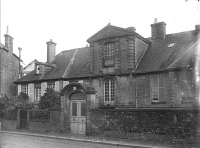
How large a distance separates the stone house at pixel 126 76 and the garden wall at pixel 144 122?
0.45 feet

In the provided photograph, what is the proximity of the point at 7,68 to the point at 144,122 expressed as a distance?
73.4 feet

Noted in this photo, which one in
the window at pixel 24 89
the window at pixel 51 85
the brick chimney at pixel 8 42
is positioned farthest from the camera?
the brick chimney at pixel 8 42

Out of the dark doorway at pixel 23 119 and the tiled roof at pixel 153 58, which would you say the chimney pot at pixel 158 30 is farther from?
the dark doorway at pixel 23 119

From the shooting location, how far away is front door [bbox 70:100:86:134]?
18.4m

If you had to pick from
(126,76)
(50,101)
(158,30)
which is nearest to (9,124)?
(50,101)

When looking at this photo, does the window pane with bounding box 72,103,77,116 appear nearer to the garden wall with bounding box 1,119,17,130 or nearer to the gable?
the garden wall with bounding box 1,119,17,130

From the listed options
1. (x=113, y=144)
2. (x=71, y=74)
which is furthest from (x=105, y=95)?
(x=113, y=144)

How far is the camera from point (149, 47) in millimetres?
25016

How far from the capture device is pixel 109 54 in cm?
2333

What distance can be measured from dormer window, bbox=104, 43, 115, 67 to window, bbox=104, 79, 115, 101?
153 centimetres

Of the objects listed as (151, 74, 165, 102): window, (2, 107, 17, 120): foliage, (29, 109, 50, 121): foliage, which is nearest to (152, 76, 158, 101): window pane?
(151, 74, 165, 102): window

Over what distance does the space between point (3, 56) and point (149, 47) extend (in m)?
17.3

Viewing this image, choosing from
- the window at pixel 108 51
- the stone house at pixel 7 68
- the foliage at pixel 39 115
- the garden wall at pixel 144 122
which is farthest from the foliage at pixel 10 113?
the window at pixel 108 51

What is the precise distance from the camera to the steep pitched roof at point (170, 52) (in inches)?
768
